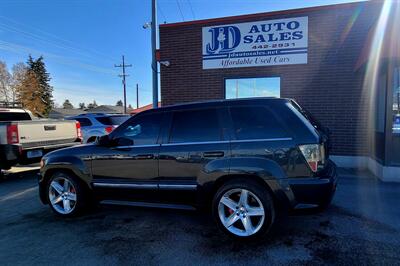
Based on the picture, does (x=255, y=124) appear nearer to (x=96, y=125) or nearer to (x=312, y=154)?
(x=312, y=154)

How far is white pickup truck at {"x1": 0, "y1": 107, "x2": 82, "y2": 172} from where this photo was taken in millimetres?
6969

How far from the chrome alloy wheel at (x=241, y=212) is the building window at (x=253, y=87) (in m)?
6.13

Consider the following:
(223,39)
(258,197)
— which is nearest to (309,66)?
(223,39)

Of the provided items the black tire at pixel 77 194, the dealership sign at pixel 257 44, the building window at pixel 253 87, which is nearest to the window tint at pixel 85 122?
the dealership sign at pixel 257 44

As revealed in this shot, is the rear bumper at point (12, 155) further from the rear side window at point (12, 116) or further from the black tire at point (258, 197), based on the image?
the black tire at point (258, 197)

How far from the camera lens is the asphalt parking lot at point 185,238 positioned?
3.39 meters

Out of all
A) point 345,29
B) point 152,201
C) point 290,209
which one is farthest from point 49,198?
point 345,29

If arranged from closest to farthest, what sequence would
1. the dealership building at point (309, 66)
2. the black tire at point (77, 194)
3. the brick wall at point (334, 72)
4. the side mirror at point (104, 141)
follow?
the side mirror at point (104, 141)
the black tire at point (77, 194)
the dealership building at point (309, 66)
the brick wall at point (334, 72)

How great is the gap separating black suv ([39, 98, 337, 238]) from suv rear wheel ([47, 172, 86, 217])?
0.07ft

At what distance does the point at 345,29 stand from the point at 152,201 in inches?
295

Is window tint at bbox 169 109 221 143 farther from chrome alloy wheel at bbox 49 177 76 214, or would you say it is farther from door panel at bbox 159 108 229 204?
chrome alloy wheel at bbox 49 177 76 214

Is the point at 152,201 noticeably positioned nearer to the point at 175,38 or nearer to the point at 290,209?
the point at 290,209

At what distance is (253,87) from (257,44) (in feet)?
4.38

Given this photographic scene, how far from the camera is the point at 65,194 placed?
16.0 feet
